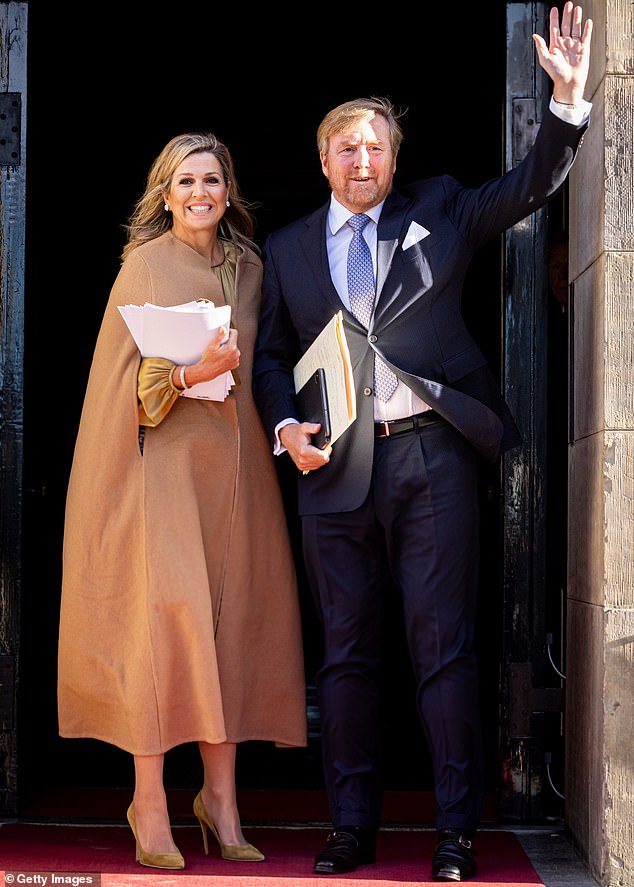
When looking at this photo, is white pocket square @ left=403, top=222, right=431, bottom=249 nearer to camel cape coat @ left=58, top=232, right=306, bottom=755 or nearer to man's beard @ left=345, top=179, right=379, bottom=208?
man's beard @ left=345, top=179, right=379, bottom=208

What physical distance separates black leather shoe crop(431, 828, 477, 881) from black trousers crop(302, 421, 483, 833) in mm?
31

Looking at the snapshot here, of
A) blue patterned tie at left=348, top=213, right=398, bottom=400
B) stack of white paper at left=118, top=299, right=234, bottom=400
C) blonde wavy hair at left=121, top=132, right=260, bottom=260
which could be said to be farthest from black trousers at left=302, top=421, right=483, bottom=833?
blonde wavy hair at left=121, top=132, right=260, bottom=260

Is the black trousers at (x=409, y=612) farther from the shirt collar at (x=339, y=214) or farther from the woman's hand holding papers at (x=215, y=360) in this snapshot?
the shirt collar at (x=339, y=214)

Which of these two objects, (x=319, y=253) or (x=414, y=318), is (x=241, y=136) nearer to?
(x=319, y=253)

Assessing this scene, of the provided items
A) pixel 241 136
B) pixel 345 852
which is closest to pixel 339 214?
pixel 345 852

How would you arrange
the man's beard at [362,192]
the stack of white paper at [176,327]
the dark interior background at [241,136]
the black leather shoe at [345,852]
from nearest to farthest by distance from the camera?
the black leather shoe at [345,852] → the stack of white paper at [176,327] → the man's beard at [362,192] → the dark interior background at [241,136]

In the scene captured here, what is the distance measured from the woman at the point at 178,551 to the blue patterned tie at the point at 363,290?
1.08ft

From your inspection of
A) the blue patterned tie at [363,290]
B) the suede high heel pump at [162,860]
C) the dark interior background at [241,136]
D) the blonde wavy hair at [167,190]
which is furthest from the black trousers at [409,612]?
the dark interior background at [241,136]

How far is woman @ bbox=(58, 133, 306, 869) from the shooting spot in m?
3.24

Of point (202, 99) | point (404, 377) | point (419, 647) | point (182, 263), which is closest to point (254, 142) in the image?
point (202, 99)

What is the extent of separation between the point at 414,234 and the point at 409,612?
987 mm

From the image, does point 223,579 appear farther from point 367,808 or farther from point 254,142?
point 254,142

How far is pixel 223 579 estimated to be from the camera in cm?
337

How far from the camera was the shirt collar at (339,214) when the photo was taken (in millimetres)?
3389
